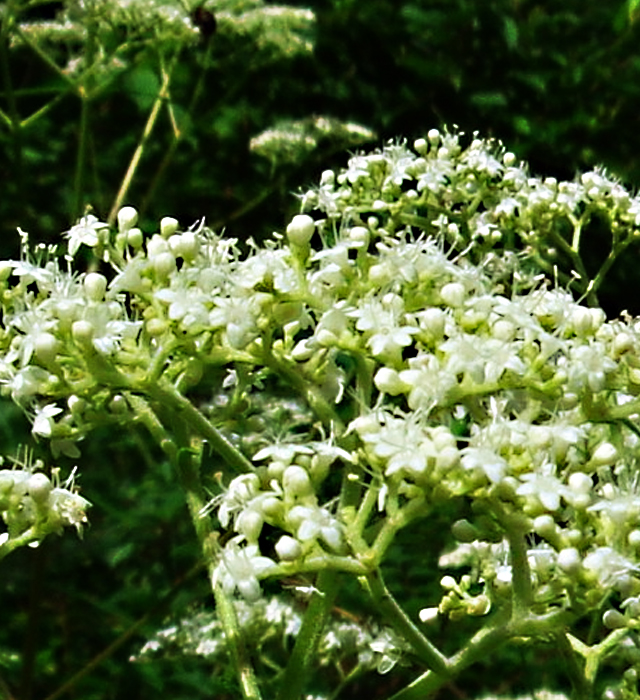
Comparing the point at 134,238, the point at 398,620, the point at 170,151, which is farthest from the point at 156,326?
the point at 170,151

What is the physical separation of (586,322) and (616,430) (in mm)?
160

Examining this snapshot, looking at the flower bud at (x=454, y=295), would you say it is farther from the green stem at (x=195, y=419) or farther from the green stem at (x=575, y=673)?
the green stem at (x=575, y=673)

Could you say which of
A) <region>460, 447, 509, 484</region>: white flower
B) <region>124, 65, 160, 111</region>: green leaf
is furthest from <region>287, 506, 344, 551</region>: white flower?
<region>124, 65, 160, 111</region>: green leaf

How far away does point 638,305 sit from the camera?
3.83 m

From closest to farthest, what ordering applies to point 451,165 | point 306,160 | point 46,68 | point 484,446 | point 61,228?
point 484,446
point 451,165
point 306,160
point 61,228
point 46,68

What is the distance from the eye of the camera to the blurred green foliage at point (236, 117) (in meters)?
3.12

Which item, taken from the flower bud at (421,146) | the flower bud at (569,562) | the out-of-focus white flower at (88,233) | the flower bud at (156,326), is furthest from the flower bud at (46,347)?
the flower bud at (421,146)

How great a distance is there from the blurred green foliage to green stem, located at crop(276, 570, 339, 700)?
63.8 inches

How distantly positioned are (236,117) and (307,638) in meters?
3.02

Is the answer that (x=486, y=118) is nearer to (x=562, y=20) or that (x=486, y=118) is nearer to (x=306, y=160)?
(x=562, y=20)

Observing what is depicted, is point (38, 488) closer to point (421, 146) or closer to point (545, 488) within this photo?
point (545, 488)

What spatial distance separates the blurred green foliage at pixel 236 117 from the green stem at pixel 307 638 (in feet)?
5.32

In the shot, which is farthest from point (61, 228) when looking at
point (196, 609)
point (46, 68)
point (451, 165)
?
point (451, 165)

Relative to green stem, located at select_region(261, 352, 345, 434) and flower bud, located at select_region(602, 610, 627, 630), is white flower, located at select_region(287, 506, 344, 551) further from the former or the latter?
flower bud, located at select_region(602, 610, 627, 630)
